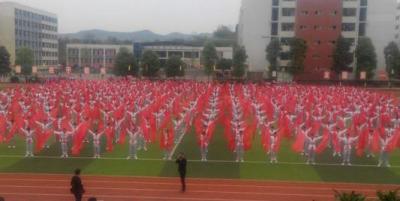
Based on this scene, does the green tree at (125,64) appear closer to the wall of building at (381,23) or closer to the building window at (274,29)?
the building window at (274,29)

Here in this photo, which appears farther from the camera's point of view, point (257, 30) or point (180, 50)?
point (180, 50)

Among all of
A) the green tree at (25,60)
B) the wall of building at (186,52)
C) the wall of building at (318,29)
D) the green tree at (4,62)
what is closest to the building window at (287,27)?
the wall of building at (318,29)

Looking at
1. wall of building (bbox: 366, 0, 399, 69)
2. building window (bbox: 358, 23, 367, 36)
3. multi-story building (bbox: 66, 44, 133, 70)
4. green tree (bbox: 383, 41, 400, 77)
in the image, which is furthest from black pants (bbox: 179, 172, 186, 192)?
multi-story building (bbox: 66, 44, 133, 70)

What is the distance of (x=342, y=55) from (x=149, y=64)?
2637 cm

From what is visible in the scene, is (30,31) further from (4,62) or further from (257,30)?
(257,30)

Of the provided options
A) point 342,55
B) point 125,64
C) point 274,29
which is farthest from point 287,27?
point 125,64

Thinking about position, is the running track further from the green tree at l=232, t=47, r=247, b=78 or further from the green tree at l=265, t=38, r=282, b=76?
the green tree at l=232, t=47, r=247, b=78

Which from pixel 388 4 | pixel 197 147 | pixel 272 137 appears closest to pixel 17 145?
pixel 197 147

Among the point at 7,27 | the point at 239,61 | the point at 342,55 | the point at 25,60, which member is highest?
the point at 7,27

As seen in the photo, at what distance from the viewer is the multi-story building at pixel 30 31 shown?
3622 inches

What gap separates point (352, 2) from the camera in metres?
69.2

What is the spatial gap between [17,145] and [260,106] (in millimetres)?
13633

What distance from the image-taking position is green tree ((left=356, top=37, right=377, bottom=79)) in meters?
63.2

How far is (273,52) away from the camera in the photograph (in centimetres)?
6625
